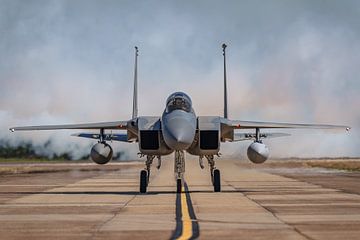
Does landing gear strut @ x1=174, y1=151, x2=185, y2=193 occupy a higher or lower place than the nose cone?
lower

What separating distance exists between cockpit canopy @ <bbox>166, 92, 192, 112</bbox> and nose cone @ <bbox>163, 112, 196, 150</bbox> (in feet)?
1.55

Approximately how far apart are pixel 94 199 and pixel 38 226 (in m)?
7.07

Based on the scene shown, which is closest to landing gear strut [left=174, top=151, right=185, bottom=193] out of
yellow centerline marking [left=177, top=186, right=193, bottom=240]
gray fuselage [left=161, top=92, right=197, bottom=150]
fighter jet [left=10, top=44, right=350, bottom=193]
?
fighter jet [left=10, top=44, right=350, bottom=193]

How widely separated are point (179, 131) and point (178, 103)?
1.69m

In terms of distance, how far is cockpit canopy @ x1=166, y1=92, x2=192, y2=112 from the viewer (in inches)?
837

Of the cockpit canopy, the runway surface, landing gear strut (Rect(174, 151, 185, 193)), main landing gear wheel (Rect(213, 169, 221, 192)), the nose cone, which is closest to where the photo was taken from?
the runway surface

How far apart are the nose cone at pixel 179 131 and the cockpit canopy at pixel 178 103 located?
0.47 m

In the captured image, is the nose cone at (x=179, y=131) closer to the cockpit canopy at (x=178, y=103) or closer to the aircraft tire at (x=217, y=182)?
the cockpit canopy at (x=178, y=103)

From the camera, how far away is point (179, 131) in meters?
19.8

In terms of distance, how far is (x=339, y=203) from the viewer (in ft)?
57.3

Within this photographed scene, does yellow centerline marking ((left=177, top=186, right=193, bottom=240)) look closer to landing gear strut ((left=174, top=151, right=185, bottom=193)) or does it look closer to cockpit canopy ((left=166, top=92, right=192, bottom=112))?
cockpit canopy ((left=166, top=92, right=192, bottom=112))

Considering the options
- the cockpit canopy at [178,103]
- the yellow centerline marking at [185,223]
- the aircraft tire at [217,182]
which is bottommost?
the yellow centerline marking at [185,223]

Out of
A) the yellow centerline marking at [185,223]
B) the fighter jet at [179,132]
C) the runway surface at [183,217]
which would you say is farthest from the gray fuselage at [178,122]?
the yellow centerline marking at [185,223]

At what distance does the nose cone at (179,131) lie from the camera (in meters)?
19.7
